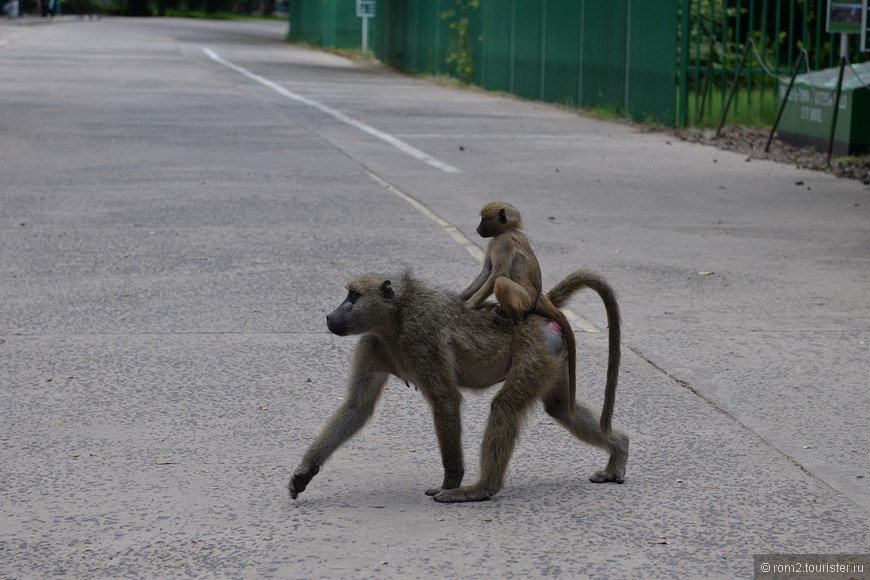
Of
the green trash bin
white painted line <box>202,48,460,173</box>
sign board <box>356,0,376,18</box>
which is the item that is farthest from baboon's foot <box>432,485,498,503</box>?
sign board <box>356,0,376,18</box>

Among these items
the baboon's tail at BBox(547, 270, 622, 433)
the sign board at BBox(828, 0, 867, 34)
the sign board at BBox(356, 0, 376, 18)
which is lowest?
the baboon's tail at BBox(547, 270, 622, 433)

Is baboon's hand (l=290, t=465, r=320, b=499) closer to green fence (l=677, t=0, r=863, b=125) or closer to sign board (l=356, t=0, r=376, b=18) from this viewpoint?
green fence (l=677, t=0, r=863, b=125)

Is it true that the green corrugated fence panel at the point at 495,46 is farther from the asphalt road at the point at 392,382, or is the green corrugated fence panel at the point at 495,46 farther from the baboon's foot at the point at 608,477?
the baboon's foot at the point at 608,477

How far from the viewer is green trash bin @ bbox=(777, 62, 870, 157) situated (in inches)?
642

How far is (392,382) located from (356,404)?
62.7 inches

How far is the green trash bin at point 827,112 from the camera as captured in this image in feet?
53.5

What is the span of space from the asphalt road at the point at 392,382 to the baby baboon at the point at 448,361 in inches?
6.3

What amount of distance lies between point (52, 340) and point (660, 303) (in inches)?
135

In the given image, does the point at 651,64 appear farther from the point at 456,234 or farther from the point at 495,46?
the point at 456,234

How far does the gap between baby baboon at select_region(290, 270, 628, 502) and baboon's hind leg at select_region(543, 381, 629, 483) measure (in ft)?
0.07

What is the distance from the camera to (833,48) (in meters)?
19.9

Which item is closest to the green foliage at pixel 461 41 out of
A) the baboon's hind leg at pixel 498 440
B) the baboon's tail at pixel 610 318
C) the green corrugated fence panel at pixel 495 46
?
the green corrugated fence panel at pixel 495 46

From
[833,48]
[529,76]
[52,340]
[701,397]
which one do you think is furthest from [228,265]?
[529,76]

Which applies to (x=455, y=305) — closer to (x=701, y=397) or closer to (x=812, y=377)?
(x=701, y=397)
